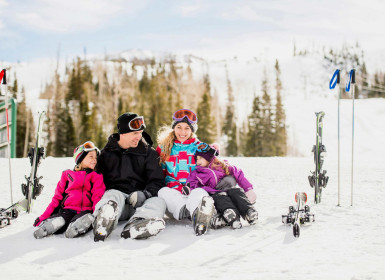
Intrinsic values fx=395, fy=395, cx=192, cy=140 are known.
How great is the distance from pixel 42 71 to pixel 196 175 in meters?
119

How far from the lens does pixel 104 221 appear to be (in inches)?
131

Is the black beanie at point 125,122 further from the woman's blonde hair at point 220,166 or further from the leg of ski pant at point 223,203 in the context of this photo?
the leg of ski pant at point 223,203

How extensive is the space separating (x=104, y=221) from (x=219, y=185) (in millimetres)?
1353

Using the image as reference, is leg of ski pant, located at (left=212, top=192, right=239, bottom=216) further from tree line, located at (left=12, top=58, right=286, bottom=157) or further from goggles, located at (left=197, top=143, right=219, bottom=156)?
tree line, located at (left=12, top=58, right=286, bottom=157)

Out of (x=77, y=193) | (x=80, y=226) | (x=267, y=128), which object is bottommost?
(x=80, y=226)

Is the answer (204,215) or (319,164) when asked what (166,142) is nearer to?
(204,215)

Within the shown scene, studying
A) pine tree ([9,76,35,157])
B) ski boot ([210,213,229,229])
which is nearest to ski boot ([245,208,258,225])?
ski boot ([210,213,229,229])

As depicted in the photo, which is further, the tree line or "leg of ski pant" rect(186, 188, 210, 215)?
the tree line

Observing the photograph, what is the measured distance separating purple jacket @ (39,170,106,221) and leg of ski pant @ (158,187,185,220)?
2.00 ft

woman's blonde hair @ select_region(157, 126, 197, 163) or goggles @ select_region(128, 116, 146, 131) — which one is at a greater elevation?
goggles @ select_region(128, 116, 146, 131)

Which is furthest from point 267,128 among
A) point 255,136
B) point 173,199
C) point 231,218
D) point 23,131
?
point 231,218

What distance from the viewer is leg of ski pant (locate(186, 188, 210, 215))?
3773mm

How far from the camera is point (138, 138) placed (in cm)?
429

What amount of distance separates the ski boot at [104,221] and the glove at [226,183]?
4.14 feet
